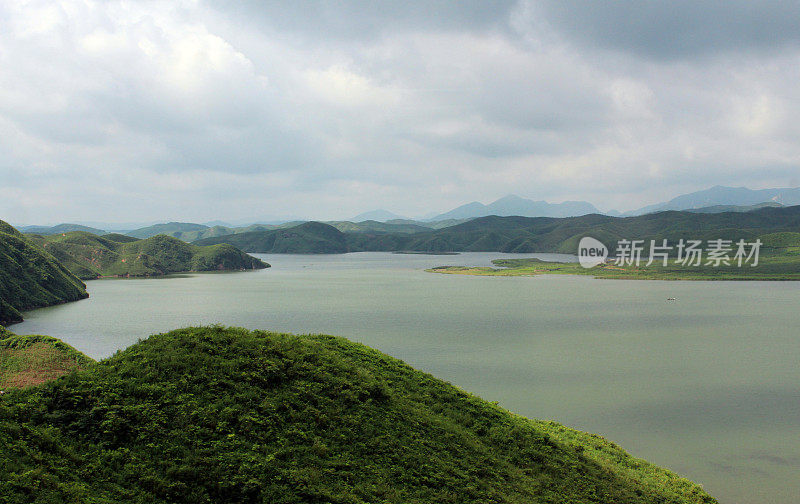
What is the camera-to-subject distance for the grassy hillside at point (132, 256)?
119250mm

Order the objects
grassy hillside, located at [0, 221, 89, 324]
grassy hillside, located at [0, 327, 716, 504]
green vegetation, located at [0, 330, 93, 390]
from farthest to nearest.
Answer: grassy hillside, located at [0, 221, 89, 324] → green vegetation, located at [0, 330, 93, 390] → grassy hillside, located at [0, 327, 716, 504]

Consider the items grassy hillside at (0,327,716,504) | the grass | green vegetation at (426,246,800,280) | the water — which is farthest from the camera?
green vegetation at (426,246,800,280)

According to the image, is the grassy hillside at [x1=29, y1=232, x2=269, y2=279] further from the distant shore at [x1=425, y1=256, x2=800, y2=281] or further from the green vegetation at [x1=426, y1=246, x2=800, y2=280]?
the green vegetation at [x1=426, y1=246, x2=800, y2=280]

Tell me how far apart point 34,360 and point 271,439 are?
2688cm

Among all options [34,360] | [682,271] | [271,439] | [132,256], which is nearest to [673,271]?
[682,271]

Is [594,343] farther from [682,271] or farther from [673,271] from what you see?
[682,271]

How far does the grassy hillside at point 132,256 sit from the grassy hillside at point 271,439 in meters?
120

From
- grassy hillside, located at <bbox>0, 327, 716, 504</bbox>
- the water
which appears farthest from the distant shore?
grassy hillside, located at <bbox>0, 327, 716, 504</bbox>

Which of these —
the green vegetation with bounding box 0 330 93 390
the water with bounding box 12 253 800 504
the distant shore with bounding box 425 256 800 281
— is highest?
the distant shore with bounding box 425 256 800 281

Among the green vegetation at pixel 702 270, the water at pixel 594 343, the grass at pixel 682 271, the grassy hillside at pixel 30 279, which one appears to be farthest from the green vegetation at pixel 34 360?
the green vegetation at pixel 702 270

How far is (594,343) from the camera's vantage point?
44.3m

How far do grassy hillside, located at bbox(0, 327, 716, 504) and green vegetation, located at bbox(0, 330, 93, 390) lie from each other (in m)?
19.8

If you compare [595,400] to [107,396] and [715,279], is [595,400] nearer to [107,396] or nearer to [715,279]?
[107,396]

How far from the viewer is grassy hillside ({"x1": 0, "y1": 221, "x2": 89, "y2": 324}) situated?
67.4 metres
